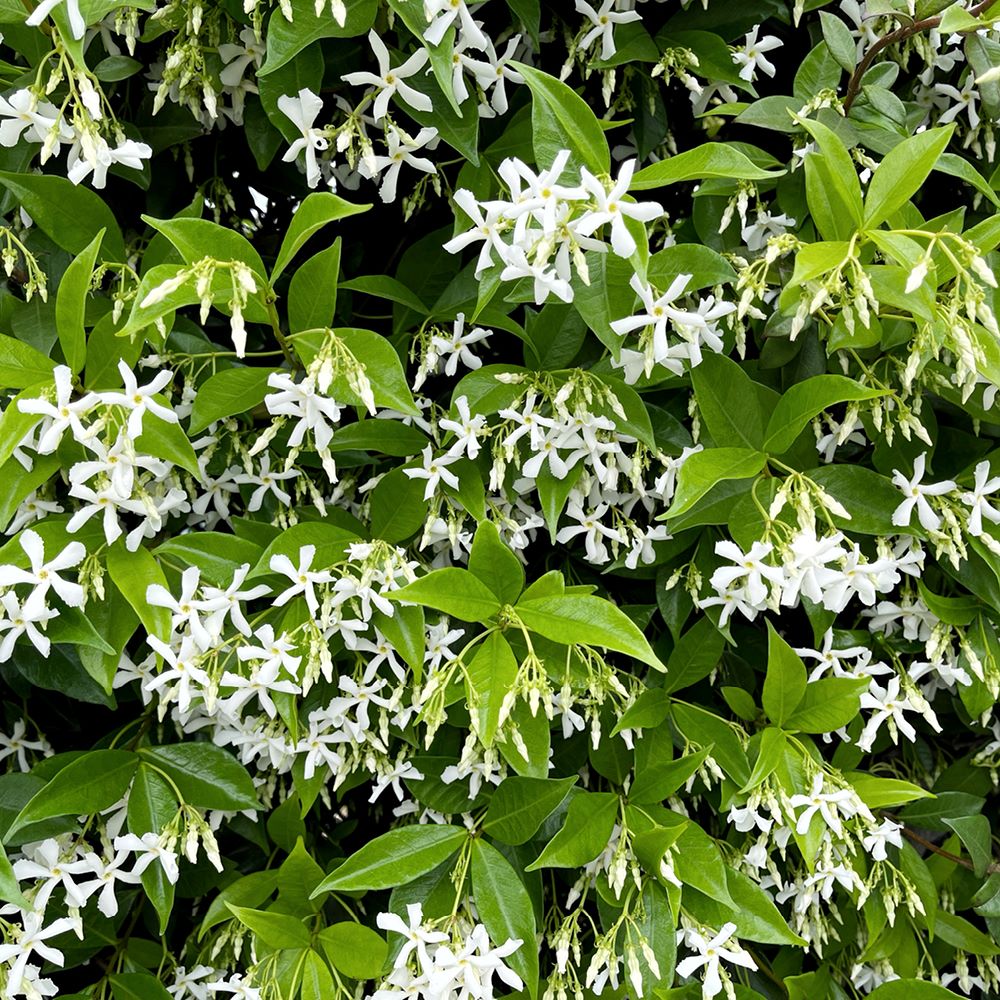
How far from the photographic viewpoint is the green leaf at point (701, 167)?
3.02ft

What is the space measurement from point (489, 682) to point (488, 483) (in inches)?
11.2

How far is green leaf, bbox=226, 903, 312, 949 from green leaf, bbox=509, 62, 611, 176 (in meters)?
0.87

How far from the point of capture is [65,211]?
43.3 inches

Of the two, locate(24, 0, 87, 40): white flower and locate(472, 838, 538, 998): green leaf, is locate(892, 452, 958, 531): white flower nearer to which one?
locate(472, 838, 538, 998): green leaf

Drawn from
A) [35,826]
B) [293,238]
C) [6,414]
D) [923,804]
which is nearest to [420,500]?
[293,238]

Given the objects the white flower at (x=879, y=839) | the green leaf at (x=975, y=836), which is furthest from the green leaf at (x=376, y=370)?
the green leaf at (x=975, y=836)

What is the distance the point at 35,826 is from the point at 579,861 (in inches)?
25.2

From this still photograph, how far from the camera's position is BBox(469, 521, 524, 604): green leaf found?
1.02m

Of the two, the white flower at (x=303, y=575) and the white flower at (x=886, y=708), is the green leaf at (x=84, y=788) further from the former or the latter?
the white flower at (x=886, y=708)

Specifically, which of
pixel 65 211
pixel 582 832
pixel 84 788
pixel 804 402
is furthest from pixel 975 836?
pixel 65 211

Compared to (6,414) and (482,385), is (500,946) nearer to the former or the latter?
(482,385)

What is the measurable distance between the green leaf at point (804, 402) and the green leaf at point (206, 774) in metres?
0.72

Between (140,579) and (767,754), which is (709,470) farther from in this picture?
(140,579)

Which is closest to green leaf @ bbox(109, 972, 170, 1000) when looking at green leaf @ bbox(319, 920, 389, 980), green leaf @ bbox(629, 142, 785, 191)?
green leaf @ bbox(319, 920, 389, 980)
